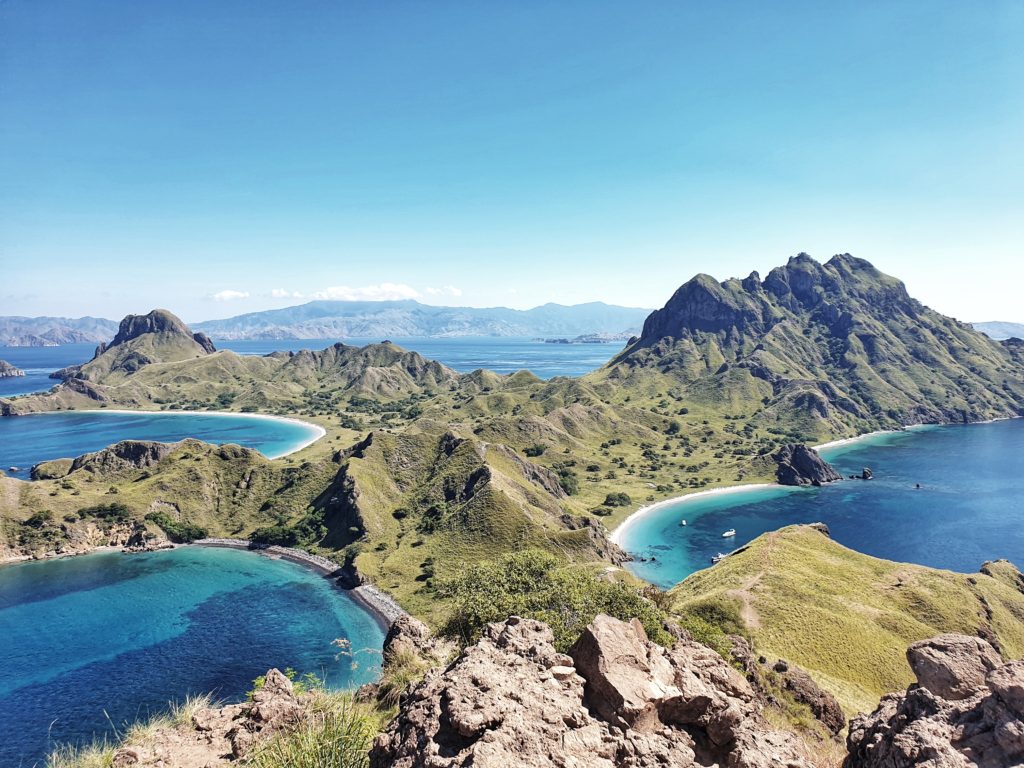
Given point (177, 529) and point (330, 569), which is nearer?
point (330, 569)

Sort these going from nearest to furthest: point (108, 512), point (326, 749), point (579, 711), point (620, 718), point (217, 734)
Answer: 1. point (326, 749)
2. point (579, 711)
3. point (620, 718)
4. point (217, 734)
5. point (108, 512)

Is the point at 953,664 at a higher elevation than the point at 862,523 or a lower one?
higher

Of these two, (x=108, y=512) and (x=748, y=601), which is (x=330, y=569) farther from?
(x=748, y=601)

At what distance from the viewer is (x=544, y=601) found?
38750mm

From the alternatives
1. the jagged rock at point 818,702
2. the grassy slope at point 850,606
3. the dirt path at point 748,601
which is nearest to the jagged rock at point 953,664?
the jagged rock at point 818,702

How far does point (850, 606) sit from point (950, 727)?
246ft

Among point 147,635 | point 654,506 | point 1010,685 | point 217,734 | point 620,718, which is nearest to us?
point 1010,685

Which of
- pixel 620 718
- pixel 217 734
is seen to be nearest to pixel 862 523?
pixel 620 718

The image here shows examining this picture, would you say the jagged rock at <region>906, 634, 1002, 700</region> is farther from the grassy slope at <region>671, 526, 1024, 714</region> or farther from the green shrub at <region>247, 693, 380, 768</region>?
the grassy slope at <region>671, 526, 1024, 714</region>

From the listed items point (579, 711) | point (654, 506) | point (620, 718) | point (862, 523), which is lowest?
point (862, 523)

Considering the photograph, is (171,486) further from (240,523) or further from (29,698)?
(29,698)

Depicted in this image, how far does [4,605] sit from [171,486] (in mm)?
44144

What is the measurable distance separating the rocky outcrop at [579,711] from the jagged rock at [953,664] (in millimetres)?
8582

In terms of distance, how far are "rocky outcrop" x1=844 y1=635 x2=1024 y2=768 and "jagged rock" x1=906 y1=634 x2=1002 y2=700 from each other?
48mm
